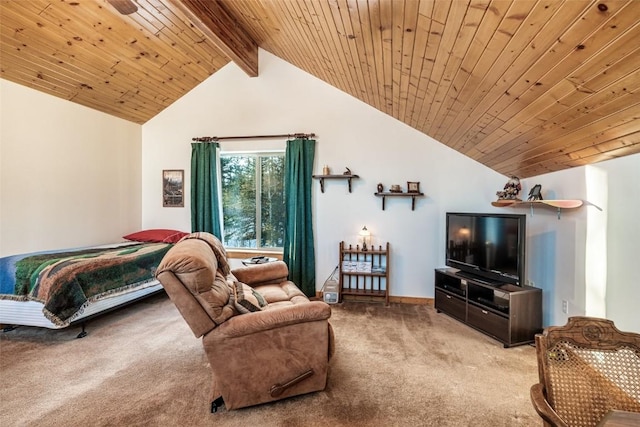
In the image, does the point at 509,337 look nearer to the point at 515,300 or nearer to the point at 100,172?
the point at 515,300

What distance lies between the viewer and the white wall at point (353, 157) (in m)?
3.83

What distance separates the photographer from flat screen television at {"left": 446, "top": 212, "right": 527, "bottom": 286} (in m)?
2.75

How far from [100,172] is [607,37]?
17.4 feet

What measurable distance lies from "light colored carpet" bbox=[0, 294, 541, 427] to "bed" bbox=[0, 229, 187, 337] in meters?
0.25

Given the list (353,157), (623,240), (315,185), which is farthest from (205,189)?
(623,240)

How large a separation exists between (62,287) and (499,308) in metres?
4.16

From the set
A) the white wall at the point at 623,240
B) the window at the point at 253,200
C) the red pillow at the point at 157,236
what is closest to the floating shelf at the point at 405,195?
the window at the point at 253,200

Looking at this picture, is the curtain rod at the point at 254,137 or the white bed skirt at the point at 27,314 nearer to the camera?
the white bed skirt at the point at 27,314

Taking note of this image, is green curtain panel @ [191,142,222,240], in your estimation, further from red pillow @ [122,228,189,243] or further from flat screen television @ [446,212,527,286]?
flat screen television @ [446,212,527,286]

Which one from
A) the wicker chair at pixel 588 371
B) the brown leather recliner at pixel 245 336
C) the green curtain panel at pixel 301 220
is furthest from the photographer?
the green curtain panel at pixel 301 220

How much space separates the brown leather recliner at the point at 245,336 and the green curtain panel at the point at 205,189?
8.25 feet

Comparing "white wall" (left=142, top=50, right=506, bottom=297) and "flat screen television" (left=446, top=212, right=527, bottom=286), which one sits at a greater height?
"white wall" (left=142, top=50, right=506, bottom=297)

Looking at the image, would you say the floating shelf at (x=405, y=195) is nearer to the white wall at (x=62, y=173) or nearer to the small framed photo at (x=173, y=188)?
the small framed photo at (x=173, y=188)

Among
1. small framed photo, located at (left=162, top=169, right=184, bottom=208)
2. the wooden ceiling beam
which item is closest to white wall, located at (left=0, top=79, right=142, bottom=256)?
small framed photo, located at (left=162, top=169, right=184, bottom=208)
